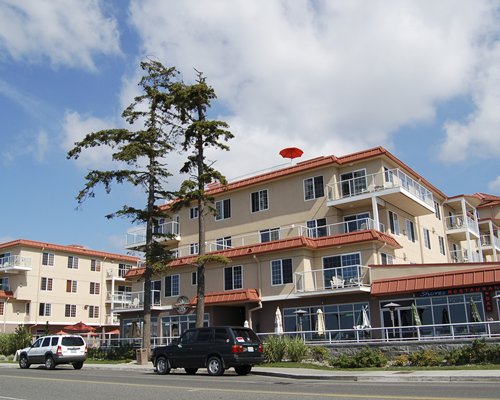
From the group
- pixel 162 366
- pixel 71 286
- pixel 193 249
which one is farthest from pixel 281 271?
pixel 71 286

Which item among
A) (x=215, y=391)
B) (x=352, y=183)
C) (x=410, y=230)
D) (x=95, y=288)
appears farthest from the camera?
(x=95, y=288)

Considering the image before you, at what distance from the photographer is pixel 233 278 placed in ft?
118

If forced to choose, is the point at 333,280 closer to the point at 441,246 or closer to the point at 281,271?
the point at 281,271

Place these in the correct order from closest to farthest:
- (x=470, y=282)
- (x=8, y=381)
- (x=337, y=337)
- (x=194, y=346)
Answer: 1. (x=8, y=381)
2. (x=194, y=346)
3. (x=470, y=282)
4. (x=337, y=337)

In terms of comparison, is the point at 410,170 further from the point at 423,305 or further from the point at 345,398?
the point at 345,398

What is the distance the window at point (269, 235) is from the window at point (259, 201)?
173 cm

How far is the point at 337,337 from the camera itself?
1094 inches

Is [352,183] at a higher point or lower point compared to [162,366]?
higher

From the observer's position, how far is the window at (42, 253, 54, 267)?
2296 inches

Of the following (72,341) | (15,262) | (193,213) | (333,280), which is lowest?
(72,341)

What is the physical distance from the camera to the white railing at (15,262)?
181ft

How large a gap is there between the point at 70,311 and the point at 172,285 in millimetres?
25582

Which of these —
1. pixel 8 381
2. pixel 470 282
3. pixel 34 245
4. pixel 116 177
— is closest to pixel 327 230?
pixel 470 282

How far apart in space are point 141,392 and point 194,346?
673cm
